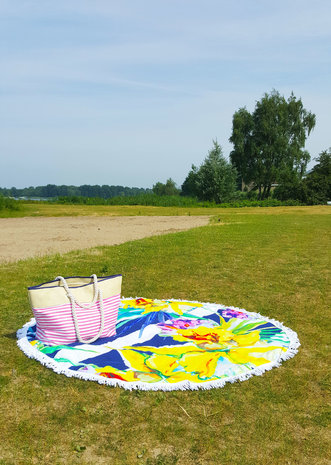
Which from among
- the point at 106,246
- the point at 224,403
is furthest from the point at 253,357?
the point at 106,246

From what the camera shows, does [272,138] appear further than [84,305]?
Yes

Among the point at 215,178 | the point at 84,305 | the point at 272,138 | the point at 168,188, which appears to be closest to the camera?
the point at 84,305

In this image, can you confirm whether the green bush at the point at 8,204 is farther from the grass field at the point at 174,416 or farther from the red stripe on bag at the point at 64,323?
the red stripe on bag at the point at 64,323

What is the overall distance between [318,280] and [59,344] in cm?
437

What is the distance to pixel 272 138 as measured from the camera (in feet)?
148

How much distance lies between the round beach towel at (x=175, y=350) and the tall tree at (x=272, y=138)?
41.8 m

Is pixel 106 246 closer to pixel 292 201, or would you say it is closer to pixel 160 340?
pixel 160 340

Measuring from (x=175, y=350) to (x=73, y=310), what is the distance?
1.00 m

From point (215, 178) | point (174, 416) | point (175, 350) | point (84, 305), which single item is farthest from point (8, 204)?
point (174, 416)

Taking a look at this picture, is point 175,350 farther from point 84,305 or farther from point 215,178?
point 215,178

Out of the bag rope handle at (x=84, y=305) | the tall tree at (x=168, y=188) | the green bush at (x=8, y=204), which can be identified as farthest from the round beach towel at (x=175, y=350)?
the tall tree at (x=168, y=188)

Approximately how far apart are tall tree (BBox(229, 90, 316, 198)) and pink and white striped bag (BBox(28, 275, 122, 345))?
42510mm

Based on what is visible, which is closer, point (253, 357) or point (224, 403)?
point (224, 403)

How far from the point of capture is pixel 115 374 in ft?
10.3
